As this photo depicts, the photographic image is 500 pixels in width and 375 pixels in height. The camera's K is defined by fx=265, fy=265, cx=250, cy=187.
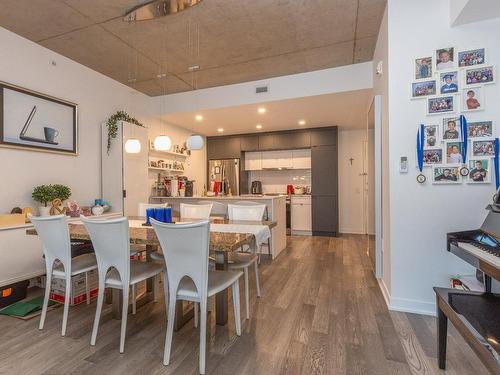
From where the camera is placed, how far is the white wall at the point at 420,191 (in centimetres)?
216

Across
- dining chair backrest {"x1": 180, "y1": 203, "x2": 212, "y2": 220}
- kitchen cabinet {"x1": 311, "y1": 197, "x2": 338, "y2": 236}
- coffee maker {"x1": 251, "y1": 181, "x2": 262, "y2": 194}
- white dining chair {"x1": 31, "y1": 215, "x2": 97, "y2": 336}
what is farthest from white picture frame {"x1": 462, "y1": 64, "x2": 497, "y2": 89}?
coffee maker {"x1": 251, "y1": 181, "x2": 262, "y2": 194}

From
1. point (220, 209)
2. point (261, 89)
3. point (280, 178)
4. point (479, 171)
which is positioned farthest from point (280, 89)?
point (280, 178)

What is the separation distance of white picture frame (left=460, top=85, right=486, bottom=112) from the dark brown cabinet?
15.3 ft

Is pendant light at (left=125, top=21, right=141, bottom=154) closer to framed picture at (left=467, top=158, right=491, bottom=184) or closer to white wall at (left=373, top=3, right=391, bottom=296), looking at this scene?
white wall at (left=373, top=3, right=391, bottom=296)

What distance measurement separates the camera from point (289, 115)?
5.04 meters

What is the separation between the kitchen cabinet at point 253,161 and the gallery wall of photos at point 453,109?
15.0 ft

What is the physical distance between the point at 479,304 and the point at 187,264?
1.67m

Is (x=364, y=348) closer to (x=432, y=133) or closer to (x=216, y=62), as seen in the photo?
(x=432, y=133)

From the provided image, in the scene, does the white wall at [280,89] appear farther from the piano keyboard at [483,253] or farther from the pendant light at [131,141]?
the piano keyboard at [483,253]

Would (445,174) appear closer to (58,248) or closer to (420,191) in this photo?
(420,191)

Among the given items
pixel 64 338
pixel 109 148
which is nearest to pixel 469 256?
pixel 64 338

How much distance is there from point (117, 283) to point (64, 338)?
60 cm

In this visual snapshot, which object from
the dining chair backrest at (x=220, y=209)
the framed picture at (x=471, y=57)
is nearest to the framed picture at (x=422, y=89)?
the framed picture at (x=471, y=57)

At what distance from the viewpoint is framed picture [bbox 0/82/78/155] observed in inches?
114
